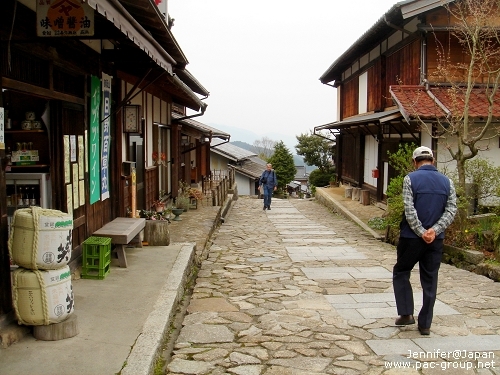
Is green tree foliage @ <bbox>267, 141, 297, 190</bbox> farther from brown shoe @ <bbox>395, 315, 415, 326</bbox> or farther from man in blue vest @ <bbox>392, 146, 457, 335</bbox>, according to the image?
man in blue vest @ <bbox>392, 146, 457, 335</bbox>

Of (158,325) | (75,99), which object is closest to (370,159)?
(75,99)

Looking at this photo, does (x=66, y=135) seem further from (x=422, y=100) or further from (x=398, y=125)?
(x=398, y=125)

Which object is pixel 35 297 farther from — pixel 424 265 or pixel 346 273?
pixel 346 273

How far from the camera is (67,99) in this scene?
7.18m

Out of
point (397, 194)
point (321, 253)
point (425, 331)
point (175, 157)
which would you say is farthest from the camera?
point (175, 157)

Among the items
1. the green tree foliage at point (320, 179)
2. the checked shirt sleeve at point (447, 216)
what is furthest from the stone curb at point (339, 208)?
the green tree foliage at point (320, 179)

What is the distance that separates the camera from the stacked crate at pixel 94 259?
750 cm

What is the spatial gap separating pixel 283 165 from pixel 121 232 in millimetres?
41043

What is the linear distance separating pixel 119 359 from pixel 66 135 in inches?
146

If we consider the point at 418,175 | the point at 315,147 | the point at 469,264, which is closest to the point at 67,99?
the point at 418,175

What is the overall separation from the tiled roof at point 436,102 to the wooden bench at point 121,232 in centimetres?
761

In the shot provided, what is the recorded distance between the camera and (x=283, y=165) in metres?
49.0

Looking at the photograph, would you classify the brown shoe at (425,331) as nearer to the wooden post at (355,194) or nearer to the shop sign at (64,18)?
the shop sign at (64,18)

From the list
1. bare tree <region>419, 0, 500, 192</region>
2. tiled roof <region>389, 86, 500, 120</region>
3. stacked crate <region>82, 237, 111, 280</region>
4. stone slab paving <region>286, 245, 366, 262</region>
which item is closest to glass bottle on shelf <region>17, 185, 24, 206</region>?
stacked crate <region>82, 237, 111, 280</region>
